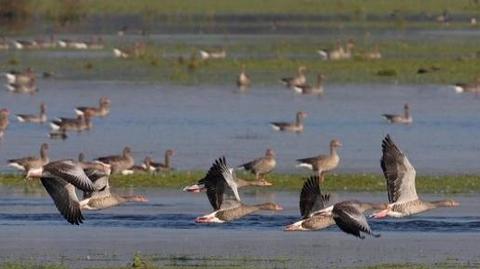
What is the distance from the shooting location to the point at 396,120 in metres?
34.2

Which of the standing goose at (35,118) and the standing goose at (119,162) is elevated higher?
the standing goose at (35,118)

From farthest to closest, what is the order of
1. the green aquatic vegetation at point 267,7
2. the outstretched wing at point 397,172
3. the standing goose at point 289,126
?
the green aquatic vegetation at point 267,7, the standing goose at point 289,126, the outstretched wing at point 397,172

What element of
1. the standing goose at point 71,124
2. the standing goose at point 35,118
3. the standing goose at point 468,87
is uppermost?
the standing goose at point 468,87

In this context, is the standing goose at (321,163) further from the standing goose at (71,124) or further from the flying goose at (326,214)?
the standing goose at (71,124)

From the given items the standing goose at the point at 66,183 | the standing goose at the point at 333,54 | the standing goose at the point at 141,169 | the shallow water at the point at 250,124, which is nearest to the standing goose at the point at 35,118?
the shallow water at the point at 250,124

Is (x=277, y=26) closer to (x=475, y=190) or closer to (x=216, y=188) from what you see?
(x=475, y=190)

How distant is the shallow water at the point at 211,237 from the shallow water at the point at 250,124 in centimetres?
485

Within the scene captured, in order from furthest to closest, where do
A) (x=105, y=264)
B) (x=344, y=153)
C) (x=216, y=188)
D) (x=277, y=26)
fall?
(x=277, y=26) → (x=344, y=153) → (x=216, y=188) → (x=105, y=264)

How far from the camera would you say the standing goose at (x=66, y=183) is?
675 inches

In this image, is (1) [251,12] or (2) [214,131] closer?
(2) [214,131]

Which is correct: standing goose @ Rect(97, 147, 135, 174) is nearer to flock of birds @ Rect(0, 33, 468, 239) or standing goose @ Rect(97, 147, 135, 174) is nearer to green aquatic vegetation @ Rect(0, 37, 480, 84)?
flock of birds @ Rect(0, 33, 468, 239)

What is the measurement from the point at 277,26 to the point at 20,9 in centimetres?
1471

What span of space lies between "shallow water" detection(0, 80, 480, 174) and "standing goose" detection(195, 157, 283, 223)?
766 centimetres

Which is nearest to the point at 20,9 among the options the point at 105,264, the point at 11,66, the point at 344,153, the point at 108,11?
the point at 108,11
